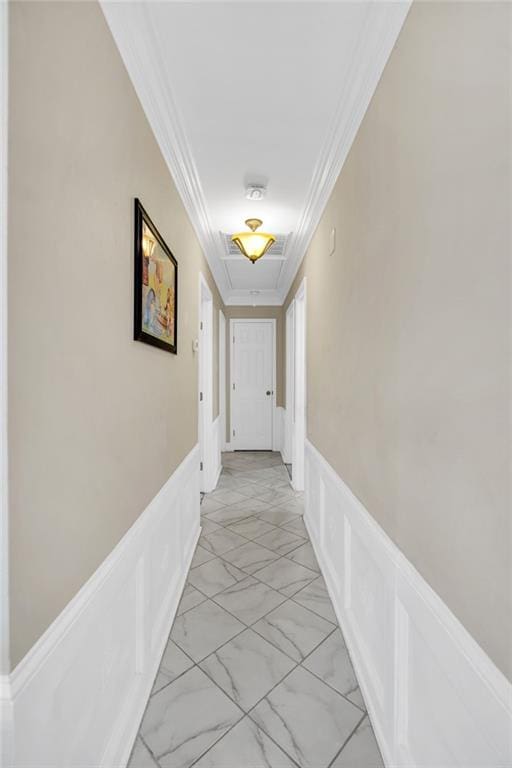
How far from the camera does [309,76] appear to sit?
1601 mm

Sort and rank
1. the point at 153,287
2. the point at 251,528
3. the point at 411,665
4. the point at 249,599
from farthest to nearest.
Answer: the point at 251,528 < the point at 249,599 < the point at 153,287 < the point at 411,665

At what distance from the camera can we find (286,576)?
2475mm

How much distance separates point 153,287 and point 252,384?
4525 millimetres

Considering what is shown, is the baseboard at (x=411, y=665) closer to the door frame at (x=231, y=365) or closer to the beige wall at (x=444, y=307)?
the beige wall at (x=444, y=307)

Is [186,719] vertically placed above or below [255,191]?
below

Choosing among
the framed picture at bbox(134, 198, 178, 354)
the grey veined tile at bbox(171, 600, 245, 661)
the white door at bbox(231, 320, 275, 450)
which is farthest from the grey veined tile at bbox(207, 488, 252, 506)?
the framed picture at bbox(134, 198, 178, 354)

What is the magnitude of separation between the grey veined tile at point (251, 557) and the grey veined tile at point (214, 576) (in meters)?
0.06

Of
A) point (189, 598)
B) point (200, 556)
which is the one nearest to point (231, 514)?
point (200, 556)

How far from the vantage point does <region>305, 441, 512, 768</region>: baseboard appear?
2.51 ft

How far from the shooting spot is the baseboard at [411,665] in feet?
2.51

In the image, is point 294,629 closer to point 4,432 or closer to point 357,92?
point 4,432

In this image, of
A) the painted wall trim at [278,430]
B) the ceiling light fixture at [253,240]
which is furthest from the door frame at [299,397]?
the painted wall trim at [278,430]

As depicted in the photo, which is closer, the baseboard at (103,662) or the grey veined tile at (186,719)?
the baseboard at (103,662)

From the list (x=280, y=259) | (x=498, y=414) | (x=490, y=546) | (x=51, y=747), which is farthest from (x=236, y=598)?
(x=280, y=259)
